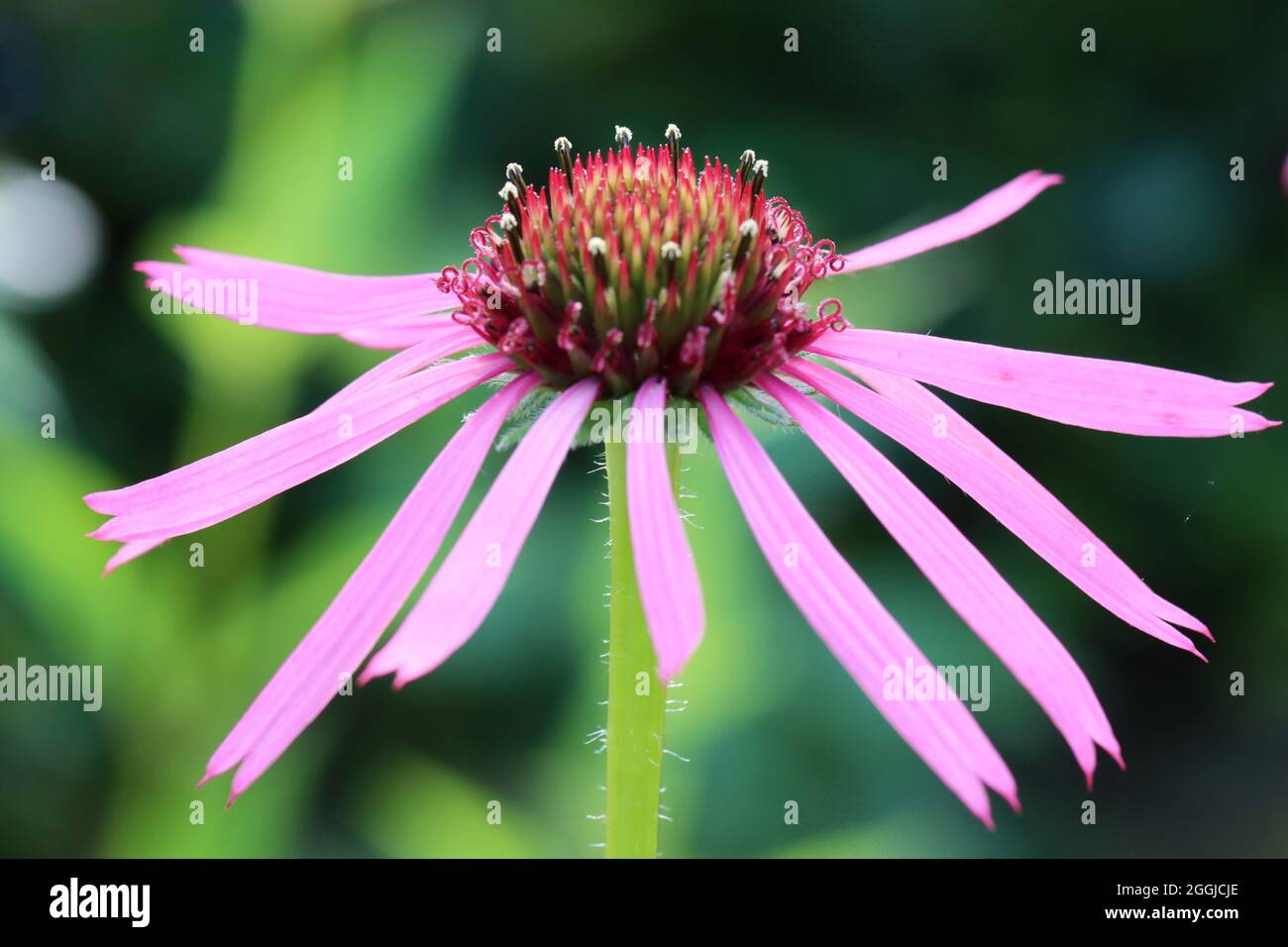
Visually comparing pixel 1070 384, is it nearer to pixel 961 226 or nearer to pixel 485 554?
pixel 961 226

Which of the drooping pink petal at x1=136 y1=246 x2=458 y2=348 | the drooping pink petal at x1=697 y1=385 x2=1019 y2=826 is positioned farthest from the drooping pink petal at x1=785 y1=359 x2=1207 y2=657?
the drooping pink petal at x1=136 y1=246 x2=458 y2=348

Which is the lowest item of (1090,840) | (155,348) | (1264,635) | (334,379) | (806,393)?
(1090,840)

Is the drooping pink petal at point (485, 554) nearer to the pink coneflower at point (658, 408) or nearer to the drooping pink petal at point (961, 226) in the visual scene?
the pink coneflower at point (658, 408)

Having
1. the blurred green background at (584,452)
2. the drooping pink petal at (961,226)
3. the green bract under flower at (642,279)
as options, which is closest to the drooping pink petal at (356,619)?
the green bract under flower at (642,279)

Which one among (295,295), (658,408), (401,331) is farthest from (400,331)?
(658,408)
